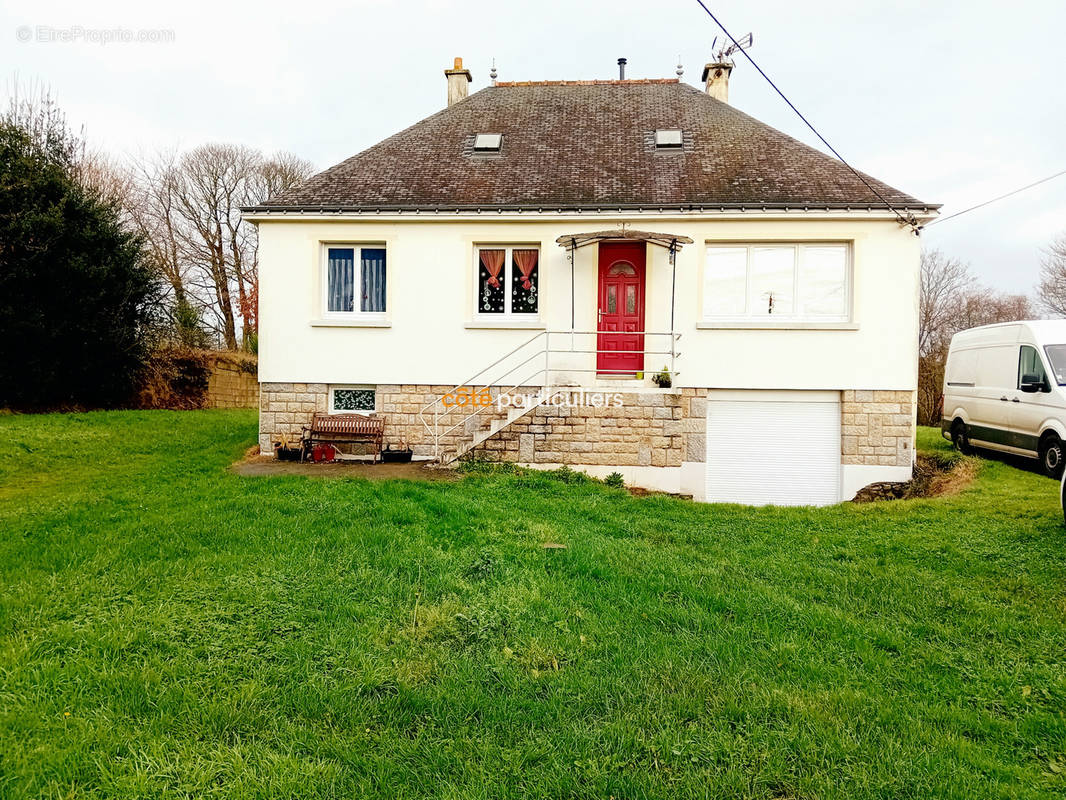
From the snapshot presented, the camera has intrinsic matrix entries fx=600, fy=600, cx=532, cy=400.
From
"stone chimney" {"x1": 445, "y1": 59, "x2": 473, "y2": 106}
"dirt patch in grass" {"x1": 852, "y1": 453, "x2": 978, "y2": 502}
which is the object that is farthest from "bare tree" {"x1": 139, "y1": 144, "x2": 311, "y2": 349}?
"dirt patch in grass" {"x1": 852, "y1": 453, "x2": 978, "y2": 502}

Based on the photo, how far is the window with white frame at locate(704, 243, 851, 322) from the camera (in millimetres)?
→ 12016

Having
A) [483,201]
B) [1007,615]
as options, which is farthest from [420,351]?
[1007,615]

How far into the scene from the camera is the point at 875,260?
11750 mm

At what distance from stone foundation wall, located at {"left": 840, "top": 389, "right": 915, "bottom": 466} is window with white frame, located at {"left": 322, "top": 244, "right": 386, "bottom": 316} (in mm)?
9682

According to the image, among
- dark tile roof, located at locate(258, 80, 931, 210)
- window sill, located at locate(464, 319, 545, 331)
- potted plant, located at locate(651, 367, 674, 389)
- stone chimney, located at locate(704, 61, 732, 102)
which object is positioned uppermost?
stone chimney, located at locate(704, 61, 732, 102)

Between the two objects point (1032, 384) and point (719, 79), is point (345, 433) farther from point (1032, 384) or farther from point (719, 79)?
point (719, 79)

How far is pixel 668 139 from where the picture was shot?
45.6ft

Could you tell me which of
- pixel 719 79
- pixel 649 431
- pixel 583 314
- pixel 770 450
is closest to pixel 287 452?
pixel 583 314

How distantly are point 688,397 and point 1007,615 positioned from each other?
7410mm

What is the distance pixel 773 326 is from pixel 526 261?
511cm

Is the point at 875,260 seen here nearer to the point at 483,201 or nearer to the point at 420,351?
the point at 483,201

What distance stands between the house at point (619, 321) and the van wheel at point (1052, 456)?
6.50 feet

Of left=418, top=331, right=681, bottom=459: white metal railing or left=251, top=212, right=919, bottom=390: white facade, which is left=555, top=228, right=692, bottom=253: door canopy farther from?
left=418, top=331, right=681, bottom=459: white metal railing

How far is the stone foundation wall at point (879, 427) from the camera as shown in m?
11.8
